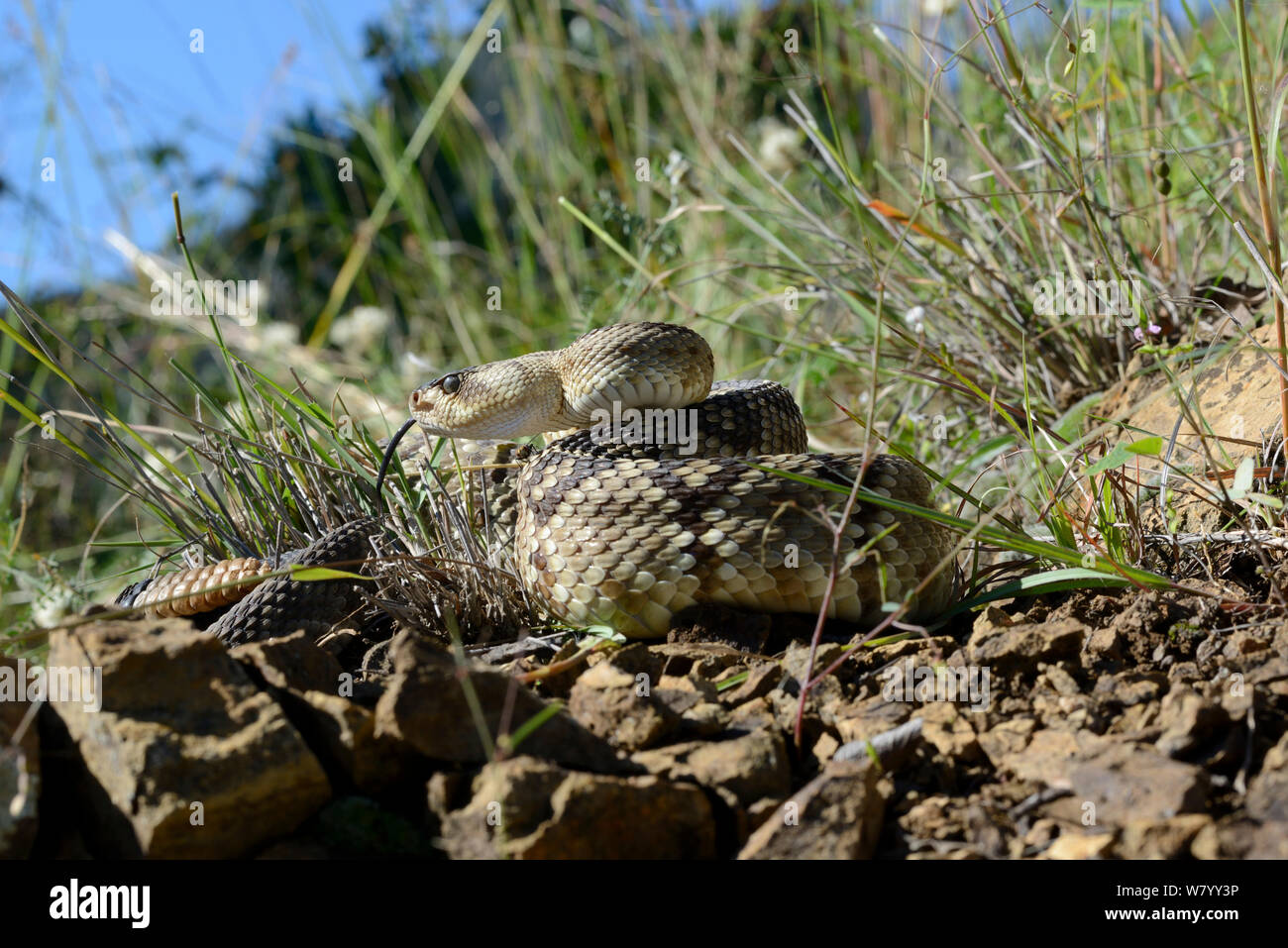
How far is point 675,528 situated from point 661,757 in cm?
93

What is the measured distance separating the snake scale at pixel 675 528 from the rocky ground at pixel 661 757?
1.40ft

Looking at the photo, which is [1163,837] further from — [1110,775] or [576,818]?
[576,818]

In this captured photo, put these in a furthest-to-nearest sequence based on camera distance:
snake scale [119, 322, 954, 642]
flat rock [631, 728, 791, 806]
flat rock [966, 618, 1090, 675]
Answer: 1. snake scale [119, 322, 954, 642]
2. flat rock [966, 618, 1090, 675]
3. flat rock [631, 728, 791, 806]

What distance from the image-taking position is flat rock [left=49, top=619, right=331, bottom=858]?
2256mm

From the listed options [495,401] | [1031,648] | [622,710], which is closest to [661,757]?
[622,710]

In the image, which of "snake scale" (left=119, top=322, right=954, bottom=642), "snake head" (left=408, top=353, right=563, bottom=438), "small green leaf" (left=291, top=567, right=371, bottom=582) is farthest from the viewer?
"snake head" (left=408, top=353, right=563, bottom=438)

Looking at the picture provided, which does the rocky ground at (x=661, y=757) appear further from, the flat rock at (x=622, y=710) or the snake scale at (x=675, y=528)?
the snake scale at (x=675, y=528)

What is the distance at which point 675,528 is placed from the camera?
10.8 ft

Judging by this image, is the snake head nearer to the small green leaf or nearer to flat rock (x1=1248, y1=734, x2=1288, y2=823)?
the small green leaf

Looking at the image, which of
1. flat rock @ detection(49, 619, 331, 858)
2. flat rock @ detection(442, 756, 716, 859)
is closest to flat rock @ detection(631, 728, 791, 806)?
flat rock @ detection(442, 756, 716, 859)

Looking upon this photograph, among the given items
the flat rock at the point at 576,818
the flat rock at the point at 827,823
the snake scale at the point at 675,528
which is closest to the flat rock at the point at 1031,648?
the snake scale at the point at 675,528

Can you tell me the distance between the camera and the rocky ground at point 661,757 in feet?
7.18
